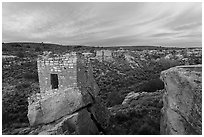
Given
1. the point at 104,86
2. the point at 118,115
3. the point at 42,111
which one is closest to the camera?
the point at 42,111

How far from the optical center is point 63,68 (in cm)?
756

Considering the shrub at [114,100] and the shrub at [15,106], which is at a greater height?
the shrub at [15,106]

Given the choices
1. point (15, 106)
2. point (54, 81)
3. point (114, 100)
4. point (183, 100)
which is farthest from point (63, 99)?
point (114, 100)

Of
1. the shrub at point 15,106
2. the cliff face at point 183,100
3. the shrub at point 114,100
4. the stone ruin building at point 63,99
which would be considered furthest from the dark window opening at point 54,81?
the shrub at point 114,100

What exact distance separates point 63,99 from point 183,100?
452 centimetres

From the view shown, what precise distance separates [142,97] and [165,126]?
7.48 metres

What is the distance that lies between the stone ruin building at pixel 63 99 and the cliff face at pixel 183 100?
3.28 metres

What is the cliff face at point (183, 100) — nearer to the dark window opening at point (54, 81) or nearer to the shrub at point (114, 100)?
the dark window opening at point (54, 81)

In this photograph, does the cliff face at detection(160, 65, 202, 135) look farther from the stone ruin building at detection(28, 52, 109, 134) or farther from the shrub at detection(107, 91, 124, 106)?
the shrub at detection(107, 91, 124, 106)

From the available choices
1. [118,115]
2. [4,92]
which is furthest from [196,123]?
[4,92]

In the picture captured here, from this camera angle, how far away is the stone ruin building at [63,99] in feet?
23.3

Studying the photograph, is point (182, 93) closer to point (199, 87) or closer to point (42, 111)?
point (199, 87)

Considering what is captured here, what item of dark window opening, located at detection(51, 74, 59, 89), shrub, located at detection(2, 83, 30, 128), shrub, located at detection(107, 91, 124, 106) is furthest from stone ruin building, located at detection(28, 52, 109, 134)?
shrub, located at detection(107, 91, 124, 106)

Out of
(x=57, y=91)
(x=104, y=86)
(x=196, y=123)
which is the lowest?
(x=104, y=86)
